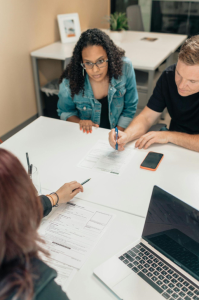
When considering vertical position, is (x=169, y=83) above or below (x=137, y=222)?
above

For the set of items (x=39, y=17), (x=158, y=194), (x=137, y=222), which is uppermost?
(x=39, y=17)

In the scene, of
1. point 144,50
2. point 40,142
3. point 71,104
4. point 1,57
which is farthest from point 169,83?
point 1,57

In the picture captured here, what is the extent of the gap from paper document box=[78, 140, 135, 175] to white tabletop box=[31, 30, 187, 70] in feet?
4.52

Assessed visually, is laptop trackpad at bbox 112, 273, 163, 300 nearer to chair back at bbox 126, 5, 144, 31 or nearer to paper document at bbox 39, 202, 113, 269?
paper document at bbox 39, 202, 113, 269

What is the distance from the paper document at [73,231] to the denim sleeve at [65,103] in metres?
0.97

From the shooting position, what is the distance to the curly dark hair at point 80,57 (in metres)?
1.72

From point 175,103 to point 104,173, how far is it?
2.26ft

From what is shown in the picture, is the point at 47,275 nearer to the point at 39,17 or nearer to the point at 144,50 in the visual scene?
the point at 144,50

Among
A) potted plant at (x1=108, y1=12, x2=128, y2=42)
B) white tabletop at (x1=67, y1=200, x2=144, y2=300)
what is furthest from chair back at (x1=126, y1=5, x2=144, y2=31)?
white tabletop at (x1=67, y1=200, x2=144, y2=300)

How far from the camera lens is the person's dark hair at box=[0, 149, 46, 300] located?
52cm

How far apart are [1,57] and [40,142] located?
147 cm

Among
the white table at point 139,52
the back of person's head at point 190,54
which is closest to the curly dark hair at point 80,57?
the back of person's head at point 190,54

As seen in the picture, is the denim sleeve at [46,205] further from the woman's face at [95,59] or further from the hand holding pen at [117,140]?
the woman's face at [95,59]

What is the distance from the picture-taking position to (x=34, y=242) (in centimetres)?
58
